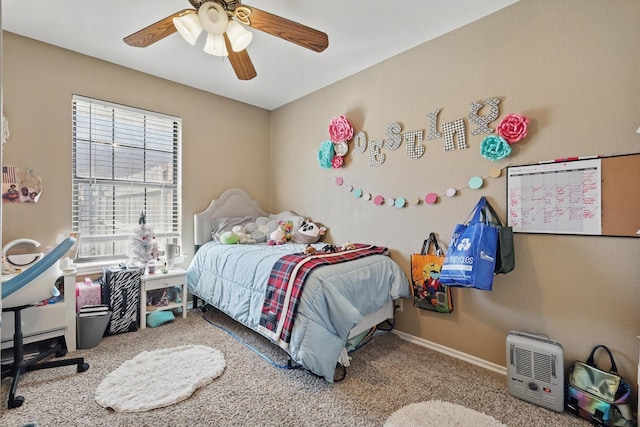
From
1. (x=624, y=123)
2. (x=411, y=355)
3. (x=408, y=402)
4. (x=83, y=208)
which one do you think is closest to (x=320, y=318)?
(x=408, y=402)

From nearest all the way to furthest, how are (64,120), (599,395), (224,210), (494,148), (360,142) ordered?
(599,395) → (494,148) → (64,120) → (360,142) → (224,210)

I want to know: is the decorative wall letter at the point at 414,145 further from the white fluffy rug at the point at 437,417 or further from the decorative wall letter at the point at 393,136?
the white fluffy rug at the point at 437,417

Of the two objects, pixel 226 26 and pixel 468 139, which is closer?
Result: pixel 226 26

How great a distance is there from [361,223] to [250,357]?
5.01 feet

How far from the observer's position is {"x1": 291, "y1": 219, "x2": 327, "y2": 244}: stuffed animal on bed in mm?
3457

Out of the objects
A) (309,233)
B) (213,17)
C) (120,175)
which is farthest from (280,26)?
(120,175)

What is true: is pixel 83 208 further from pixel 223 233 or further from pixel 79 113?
pixel 223 233

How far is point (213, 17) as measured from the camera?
6.52 feet

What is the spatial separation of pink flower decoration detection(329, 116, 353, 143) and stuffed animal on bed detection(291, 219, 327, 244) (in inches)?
36.7

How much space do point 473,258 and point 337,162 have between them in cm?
172

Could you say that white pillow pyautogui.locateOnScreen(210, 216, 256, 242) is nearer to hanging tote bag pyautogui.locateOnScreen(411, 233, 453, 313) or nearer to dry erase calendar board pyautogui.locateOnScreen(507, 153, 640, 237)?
hanging tote bag pyautogui.locateOnScreen(411, 233, 453, 313)

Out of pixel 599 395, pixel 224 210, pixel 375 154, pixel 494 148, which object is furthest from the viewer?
pixel 224 210

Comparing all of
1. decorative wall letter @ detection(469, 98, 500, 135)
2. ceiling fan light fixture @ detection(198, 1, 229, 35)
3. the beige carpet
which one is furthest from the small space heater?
ceiling fan light fixture @ detection(198, 1, 229, 35)

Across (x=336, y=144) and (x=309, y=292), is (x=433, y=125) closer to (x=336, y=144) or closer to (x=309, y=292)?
(x=336, y=144)
